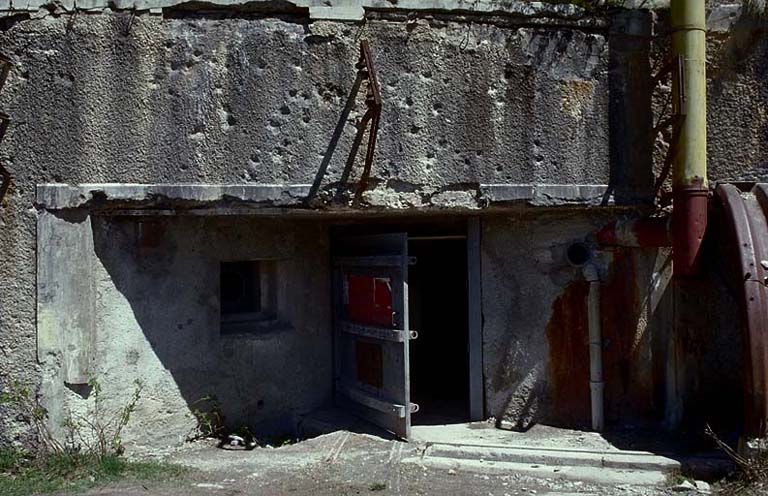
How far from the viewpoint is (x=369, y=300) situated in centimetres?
727

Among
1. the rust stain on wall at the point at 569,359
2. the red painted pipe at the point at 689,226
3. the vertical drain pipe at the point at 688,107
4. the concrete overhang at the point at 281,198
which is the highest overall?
the vertical drain pipe at the point at 688,107

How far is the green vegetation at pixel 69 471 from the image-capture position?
18.8 ft

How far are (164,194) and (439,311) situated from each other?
5.26 meters

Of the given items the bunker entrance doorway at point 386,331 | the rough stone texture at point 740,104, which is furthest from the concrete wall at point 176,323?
the rough stone texture at point 740,104

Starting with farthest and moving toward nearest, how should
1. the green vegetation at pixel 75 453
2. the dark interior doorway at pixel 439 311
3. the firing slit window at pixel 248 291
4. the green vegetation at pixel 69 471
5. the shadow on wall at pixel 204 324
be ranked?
the dark interior doorway at pixel 439 311
the firing slit window at pixel 248 291
the shadow on wall at pixel 204 324
the green vegetation at pixel 75 453
the green vegetation at pixel 69 471

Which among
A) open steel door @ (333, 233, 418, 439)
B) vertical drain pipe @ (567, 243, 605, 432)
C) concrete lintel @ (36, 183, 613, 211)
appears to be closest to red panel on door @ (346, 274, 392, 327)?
open steel door @ (333, 233, 418, 439)

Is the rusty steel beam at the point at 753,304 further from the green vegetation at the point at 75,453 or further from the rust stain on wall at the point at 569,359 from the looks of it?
the green vegetation at the point at 75,453

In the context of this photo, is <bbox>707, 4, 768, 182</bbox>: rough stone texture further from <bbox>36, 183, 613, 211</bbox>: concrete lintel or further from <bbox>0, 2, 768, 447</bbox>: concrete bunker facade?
<bbox>36, 183, 613, 211</bbox>: concrete lintel

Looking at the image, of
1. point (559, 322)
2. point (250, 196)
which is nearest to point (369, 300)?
point (250, 196)

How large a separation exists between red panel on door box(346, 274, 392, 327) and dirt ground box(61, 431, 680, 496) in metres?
1.03

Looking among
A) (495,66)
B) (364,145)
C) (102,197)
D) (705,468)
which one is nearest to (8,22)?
(102,197)

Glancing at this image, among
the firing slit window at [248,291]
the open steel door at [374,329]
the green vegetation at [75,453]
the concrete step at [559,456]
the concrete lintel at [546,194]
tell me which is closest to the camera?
the green vegetation at [75,453]

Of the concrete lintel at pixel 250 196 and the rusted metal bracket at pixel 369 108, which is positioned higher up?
the rusted metal bracket at pixel 369 108

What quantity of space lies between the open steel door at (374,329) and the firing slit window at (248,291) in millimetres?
646
